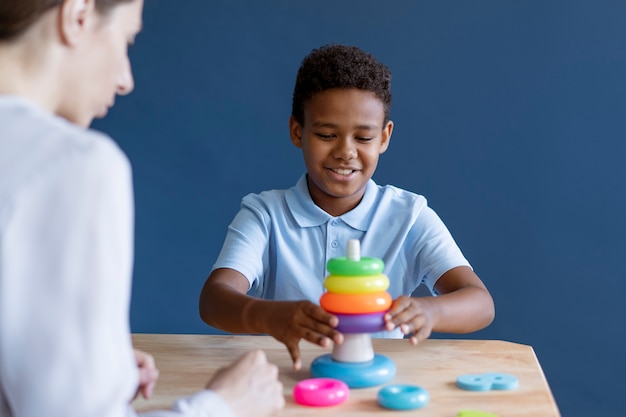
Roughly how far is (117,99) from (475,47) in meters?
1.07

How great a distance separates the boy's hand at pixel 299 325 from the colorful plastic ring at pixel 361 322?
10mm

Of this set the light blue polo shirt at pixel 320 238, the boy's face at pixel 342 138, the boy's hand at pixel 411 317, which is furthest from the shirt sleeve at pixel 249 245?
the boy's hand at pixel 411 317

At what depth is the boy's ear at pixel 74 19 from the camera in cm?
65

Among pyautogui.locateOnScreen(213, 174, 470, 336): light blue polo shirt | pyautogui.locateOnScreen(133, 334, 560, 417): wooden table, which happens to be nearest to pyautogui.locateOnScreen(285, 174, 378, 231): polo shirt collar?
pyautogui.locateOnScreen(213, 174, 470, 336): light blue polo shirt

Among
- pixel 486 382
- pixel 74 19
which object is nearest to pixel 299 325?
pixel 486 382

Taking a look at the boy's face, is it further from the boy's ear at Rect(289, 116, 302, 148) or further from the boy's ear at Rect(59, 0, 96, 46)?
the boy's ear at Rect(59, 0, 96, 46)

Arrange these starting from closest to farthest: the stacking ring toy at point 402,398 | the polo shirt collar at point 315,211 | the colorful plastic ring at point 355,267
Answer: the stacking ring toy at point 402,398 < the colorful plastic ring at point 355,267 < the polo shirt collar at point 315,211

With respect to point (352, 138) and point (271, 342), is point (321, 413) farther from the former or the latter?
point (352, 138)

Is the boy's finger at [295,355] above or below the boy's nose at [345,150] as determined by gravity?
below

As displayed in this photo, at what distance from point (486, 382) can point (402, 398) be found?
0.15m

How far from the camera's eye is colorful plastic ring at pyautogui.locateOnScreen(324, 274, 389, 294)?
103cm

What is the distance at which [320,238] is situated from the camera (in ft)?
5.16

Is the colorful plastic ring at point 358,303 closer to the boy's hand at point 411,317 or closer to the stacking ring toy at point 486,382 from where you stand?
the boy's hand at point 411,317

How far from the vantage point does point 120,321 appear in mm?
591
